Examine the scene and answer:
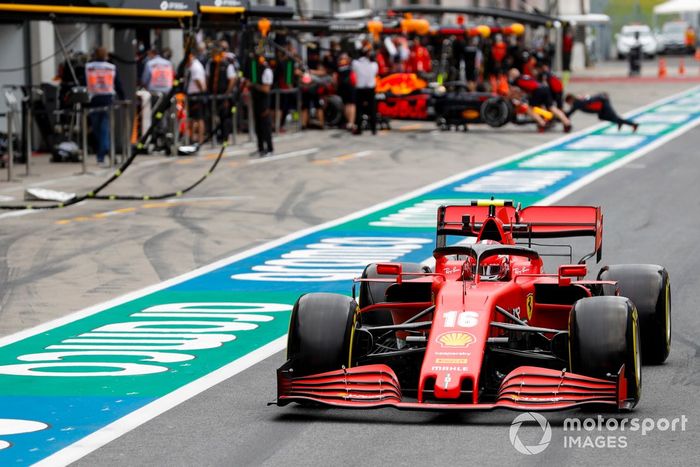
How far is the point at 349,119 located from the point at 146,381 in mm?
23703

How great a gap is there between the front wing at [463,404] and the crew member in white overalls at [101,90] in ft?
56.2

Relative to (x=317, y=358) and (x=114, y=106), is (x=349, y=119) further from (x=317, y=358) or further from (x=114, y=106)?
(x=317, y=358)

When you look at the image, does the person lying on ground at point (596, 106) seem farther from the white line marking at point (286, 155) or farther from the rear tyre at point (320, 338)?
the rear tyre at point (320, 338)

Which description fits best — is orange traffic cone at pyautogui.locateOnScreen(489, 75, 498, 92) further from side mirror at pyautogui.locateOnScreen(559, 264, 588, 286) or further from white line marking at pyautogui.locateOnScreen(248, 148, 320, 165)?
side mirror at pyautogui.locateOnScreen(559, 264, 588, 286)

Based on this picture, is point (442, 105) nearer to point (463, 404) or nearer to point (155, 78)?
point (155, 78)

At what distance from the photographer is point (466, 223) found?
10305 millimetres

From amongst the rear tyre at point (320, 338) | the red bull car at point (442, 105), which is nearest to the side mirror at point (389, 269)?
the rear tyre at point (320, 338)

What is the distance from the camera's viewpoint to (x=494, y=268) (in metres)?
9.38

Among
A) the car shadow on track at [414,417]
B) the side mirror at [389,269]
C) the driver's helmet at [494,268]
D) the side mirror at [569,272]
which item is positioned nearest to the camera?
the car shadow on track at [414,417]

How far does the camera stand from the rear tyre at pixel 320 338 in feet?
28.3

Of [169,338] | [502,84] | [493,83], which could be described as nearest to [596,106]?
[502,84]

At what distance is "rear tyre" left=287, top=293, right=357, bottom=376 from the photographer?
8.64 m
